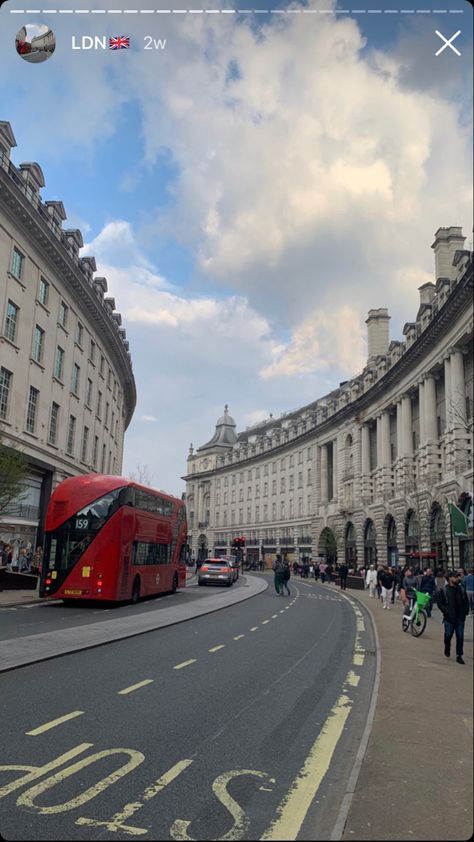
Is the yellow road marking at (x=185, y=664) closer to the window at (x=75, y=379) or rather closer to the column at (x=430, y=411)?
the window at (x=75, y=379)

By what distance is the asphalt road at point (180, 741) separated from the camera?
4547 millimetres

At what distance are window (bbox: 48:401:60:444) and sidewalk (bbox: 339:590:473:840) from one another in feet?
116

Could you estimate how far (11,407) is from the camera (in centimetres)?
3095

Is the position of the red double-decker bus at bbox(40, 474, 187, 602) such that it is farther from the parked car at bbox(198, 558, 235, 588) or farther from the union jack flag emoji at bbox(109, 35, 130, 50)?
the parked car at bbox(198, 558, 235, 588)

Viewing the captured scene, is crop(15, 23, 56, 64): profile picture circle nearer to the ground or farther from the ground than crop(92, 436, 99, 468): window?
nearer to the ground

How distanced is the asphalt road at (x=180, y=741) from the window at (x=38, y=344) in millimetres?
23179

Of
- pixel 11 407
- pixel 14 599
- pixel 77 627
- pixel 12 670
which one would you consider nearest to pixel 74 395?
pixel 11 407

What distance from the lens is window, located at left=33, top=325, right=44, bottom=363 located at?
1336 inches

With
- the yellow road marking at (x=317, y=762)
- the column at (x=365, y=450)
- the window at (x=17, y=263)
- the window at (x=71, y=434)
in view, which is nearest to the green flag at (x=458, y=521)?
the yellow road marking at (x=317, y=762)

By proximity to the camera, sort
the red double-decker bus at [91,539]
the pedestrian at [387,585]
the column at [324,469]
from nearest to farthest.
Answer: the red double-decker bus at [91,539]
the pedestrian at [387,585]
the column at [324,469]

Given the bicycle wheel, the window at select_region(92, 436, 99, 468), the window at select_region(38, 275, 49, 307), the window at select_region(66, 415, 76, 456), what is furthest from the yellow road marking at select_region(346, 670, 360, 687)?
the window at select_region(92, 436, 99, 468)

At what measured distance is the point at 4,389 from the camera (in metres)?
30.6

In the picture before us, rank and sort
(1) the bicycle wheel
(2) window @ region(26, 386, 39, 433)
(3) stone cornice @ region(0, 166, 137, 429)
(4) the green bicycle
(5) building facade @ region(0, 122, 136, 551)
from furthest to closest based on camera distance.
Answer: (2) window @ region(26, 386, 39, 433) → (5) building facade @ region(0, 122, 136, 551) → (3) stone cornice @ region(0, 166, 137, 429) → (4) the green bicycle → (1) the bicycle wheel

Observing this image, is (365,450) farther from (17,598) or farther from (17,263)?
(17,598)
